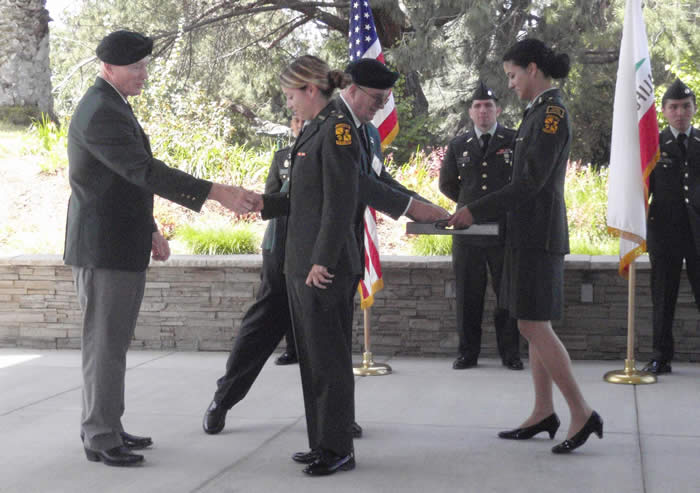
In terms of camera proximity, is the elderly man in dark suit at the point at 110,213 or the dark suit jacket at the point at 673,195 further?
the dark suit jacket at the point at 673,195

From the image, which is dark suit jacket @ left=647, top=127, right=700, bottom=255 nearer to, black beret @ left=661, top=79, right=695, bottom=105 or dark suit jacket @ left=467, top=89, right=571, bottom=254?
black beret @ left=661, top=79, right=695, bottom=105

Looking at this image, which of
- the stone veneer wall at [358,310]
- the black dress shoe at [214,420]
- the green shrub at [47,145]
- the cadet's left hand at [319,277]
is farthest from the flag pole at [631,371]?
the green shrub at [47,145]

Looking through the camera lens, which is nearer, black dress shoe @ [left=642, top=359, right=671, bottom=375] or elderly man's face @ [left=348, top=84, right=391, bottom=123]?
elderly man's face @ [left=348, top=84, right=391, bottom=123]

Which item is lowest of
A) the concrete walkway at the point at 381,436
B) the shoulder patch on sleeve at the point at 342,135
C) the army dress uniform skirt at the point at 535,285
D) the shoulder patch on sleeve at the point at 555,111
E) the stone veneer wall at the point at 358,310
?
the concrete walkway at the point at 381,436

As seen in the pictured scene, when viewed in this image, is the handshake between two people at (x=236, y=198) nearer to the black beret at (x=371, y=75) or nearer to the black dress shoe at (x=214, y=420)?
the black beret at (x=371, y=75)

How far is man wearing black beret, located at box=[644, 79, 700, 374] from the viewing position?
19.9ft

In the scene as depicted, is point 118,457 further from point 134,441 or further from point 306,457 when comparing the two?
point 306,457

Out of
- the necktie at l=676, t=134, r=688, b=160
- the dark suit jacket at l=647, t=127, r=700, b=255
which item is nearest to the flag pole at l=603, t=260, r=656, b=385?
the dark suit jacket at l=647, t=127, r=700, b=255

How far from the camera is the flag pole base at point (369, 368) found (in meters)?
6.32

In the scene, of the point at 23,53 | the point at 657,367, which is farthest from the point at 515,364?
the point at 23,53

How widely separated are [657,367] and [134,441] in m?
3.65

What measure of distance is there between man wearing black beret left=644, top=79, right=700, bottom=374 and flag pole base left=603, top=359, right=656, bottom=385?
0.69ft

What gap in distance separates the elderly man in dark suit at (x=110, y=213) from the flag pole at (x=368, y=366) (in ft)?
7.97

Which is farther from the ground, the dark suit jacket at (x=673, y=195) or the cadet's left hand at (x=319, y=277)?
the dark suit jacket at (x=673, y=195)
